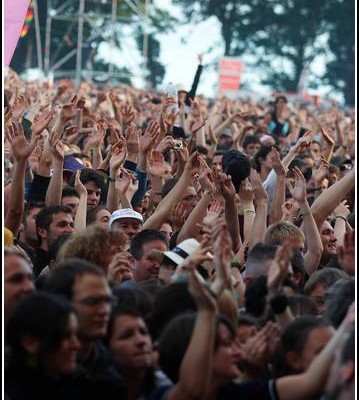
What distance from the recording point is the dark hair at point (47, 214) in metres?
8.91

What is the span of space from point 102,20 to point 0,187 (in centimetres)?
4345

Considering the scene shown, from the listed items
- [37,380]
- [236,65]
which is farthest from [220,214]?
[236,65]

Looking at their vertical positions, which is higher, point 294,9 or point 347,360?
point 347,360

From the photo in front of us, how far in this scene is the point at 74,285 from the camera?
641cm

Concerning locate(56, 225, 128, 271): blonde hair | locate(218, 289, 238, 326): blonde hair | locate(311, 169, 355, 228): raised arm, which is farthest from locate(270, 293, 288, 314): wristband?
locate(311, 169, 355, 228): raised arm

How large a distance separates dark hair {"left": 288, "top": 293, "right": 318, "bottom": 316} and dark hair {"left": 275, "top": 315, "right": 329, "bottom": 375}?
469 millimetres

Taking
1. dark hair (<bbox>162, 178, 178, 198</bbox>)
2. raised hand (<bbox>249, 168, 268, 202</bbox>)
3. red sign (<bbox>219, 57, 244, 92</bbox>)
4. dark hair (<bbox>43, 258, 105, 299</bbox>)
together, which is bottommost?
red sign (<bbox>219, 57, 244, 92</bbox>)

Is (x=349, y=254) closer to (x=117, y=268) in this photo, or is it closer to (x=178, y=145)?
(x=117, y=268)

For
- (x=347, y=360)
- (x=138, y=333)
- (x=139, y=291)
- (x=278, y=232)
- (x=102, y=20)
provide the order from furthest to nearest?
(x=102, y=20) < (x=278, y=232) < (x=139, y=291) < (x=138, y=333) < (x=347, y=360)

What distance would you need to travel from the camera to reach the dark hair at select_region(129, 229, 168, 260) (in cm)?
865

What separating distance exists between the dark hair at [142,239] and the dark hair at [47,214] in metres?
0.44

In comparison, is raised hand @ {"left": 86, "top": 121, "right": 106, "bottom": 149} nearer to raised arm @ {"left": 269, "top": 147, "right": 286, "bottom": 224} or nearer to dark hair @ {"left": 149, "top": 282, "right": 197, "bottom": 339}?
raised arm @ {"left": 269, "top": 147, "right": 286, "bottom": 224}

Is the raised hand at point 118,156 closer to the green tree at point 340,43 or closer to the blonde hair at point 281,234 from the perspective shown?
the blonde hair at point 281,234

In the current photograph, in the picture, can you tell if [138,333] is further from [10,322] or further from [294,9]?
[294,9]
